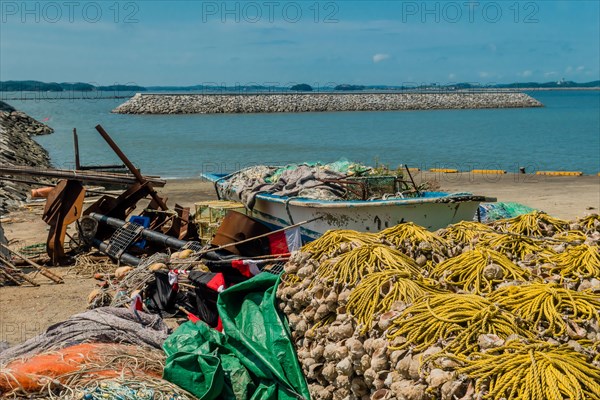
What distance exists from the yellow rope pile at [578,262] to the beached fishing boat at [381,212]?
3.54 meters

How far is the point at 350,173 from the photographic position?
11.0 metres

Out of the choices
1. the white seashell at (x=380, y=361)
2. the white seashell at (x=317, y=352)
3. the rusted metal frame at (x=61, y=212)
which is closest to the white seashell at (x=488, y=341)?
the white seashell at (x=380, y=361)

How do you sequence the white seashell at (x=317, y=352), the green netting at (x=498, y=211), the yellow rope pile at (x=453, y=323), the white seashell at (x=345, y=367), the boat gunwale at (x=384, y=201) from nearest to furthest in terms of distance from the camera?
1. the yellow rope pile at (x=453, y=323)
2. the white seashell at (x=345, y=367)
3. the white seashell at (x=317, y=352)
4. the boat gunwale at (x=384, y=201)
5. the green netting at (x=498, y=211)

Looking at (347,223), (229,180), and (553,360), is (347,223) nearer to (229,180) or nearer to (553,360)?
(229,180)

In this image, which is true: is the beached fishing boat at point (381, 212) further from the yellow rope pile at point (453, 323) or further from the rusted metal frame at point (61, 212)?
the yellow rope pile at point (453, 323)

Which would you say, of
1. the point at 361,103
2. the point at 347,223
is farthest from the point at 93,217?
the point at 361,103

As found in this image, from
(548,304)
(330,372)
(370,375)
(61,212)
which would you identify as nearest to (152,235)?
(61,212)

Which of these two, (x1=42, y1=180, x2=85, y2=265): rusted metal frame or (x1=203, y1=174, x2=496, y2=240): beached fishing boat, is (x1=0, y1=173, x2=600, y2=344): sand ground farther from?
(x1=203, y1=174, x2=496, y2=240): beached fishing boat

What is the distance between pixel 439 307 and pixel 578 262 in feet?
5.35

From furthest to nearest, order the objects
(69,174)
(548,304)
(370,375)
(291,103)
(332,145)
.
Answer: (291,103), (332,145), (69,174), (548,304), (370,375)

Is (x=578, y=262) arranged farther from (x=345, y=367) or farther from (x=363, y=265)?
(x=345, y=367)

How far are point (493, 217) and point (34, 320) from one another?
744 cm

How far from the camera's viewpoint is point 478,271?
5.56 m

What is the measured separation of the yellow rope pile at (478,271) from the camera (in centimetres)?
547
